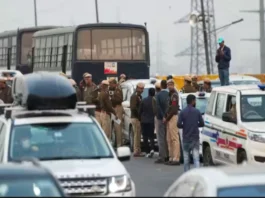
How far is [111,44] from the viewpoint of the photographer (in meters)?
36.4

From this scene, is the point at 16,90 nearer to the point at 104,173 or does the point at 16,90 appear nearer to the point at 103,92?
the point at 104,173

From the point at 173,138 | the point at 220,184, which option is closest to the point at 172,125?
the point at 173,138

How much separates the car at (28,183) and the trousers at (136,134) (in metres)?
16.0

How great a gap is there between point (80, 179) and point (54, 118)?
1921mm

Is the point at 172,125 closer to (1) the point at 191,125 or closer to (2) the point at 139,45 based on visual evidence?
(1) the point at 191,125

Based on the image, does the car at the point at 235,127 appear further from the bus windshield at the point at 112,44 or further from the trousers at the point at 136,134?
the bus windshield at the point at 112,44

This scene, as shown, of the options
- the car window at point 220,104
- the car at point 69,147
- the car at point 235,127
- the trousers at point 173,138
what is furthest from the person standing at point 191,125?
the car at point 69,147

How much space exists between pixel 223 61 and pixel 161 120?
5170 millimetres

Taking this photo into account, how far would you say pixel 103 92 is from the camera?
25859 millimetres

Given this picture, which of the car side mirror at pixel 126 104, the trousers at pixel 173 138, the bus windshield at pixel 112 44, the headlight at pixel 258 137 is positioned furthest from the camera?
the bus windshield at pixel 112 44

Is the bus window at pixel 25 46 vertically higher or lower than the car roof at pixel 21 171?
higher

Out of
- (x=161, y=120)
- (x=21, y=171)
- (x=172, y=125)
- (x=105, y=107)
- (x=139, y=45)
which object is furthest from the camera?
(x=139, y=45)

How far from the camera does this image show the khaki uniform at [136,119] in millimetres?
25547

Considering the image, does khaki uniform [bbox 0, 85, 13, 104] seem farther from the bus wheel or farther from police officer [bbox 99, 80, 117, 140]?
the bus wheel
